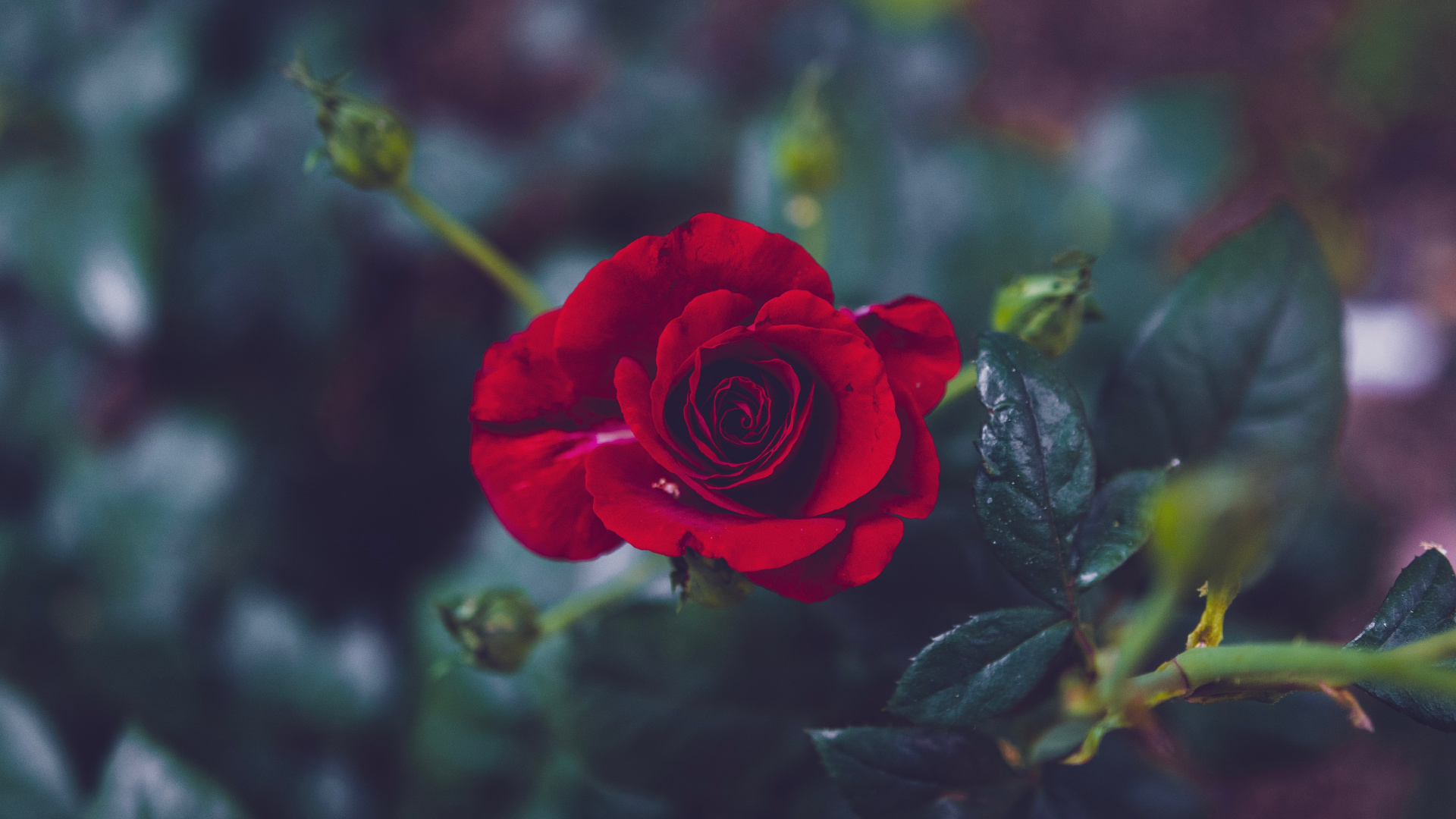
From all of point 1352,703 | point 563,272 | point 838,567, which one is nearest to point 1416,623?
point 1352,703

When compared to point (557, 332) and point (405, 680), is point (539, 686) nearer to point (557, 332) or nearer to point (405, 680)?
point (405, 680)

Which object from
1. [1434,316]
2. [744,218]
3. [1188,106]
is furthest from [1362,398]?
[744,218]

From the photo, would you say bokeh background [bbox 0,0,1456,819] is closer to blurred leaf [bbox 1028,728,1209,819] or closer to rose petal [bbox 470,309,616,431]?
blurred leaf [bbox 1028,728,1209,819]

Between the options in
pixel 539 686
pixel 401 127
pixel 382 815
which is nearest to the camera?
pixel 401 127

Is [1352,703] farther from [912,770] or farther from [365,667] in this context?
[365,667]

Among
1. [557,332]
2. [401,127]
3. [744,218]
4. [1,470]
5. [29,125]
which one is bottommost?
[557,332]
